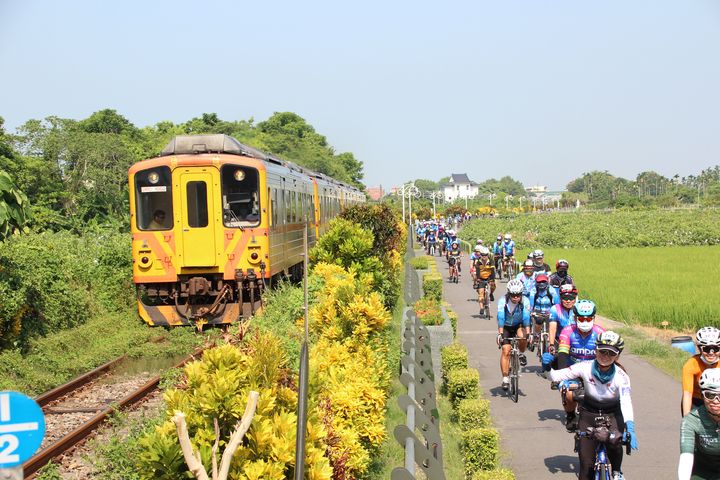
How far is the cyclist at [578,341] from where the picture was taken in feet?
27.9

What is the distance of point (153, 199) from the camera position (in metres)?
15.5

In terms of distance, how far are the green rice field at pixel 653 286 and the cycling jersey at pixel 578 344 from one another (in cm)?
1354

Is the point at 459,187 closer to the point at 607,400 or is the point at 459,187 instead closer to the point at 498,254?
the point at 498,254

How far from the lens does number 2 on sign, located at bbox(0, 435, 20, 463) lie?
3.88 meters

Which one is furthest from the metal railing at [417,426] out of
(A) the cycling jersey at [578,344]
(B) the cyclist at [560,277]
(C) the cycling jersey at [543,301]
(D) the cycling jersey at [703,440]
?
(B) the cyclist at [560,277]

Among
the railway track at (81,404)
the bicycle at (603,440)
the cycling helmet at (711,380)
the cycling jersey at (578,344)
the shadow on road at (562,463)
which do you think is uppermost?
the cycling helmet at (711,380)

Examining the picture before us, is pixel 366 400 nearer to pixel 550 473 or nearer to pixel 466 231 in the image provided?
pixel 550 473

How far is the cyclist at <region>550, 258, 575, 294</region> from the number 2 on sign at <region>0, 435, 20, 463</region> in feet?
33.0

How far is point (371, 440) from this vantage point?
25.5 ft

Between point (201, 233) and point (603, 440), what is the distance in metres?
9.91

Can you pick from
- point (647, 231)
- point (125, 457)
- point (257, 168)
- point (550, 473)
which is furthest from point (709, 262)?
point (125, 457)

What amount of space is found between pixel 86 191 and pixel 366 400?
33.9 m

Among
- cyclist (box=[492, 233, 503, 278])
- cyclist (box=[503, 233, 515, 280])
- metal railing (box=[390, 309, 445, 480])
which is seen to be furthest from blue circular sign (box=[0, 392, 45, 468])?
cyclist (box=[492, 233, 503, 278])

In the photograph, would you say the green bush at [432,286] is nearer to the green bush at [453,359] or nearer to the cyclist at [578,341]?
the green bush at [453,359]
